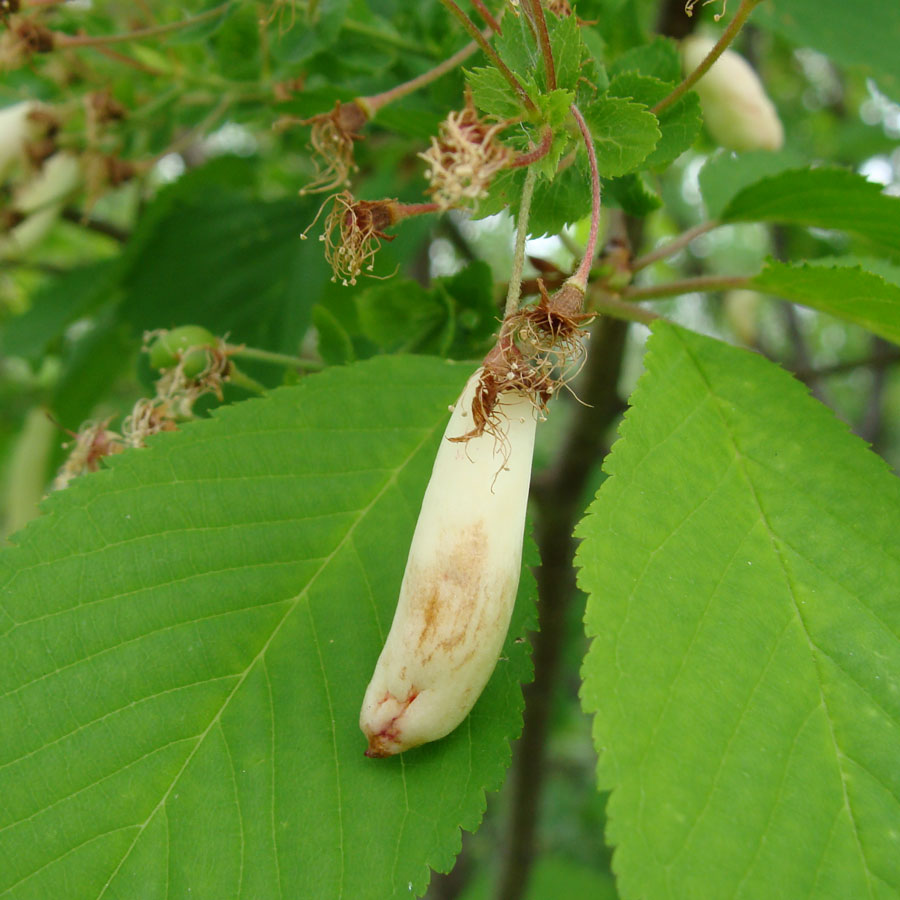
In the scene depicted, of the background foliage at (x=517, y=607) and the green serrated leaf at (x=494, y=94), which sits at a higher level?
the green serrated leaf at (x=494, y=94)

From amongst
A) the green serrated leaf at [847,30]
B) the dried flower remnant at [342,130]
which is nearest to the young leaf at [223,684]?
the dried flower remnant at [342,130]

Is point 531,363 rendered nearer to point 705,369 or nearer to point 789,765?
point 705,369

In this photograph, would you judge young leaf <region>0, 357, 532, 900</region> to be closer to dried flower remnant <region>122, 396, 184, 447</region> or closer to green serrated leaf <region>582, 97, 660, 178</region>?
dried flower remnant <region>122, 396, 184, 447</region>

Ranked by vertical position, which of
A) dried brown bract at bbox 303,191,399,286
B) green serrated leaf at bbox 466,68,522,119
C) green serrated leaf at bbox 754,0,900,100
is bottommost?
green serrated leaf at bbox 754,0,900,100

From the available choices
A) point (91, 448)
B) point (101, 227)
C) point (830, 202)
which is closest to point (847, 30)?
point (830, 202)

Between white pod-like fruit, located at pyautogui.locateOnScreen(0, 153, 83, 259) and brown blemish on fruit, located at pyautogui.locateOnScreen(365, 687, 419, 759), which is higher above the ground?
brown blemish on fruit, located at pyautogui.locateOnScreen(365, 687, 419, 759)

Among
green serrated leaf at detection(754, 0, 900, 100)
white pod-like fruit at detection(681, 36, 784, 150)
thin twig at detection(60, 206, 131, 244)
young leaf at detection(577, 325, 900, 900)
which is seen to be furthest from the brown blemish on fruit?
thin twig at detection(60, 206, 131, 244)

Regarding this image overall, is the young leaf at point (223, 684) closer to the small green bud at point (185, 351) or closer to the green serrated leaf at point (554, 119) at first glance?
the small green bud at point (185, 351)

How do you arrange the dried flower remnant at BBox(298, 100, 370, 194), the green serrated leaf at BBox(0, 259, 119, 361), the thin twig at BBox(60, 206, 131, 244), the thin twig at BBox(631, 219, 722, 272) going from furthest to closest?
the thin twig at BBox(60, 206, 131, 244)
the green serrated leaf at BBox(0, 259, 119, 361)
the thin twig at BBox(631, 219, 722, 272)
the dried flower remnant at BBox(298, 100, 370, 194)
